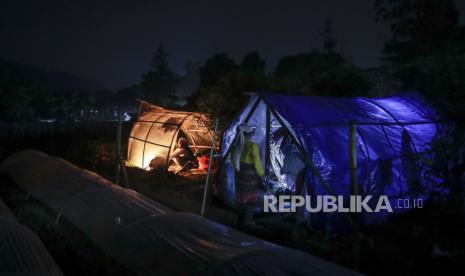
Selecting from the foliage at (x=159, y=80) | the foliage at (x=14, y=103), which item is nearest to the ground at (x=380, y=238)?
the foliage at (x=14, y=103)

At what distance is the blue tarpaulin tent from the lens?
21.9 ft

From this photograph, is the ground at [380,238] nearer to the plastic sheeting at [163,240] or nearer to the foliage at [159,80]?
the plastic sheeting at [163,240]

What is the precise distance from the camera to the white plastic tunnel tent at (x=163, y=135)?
13.0 m

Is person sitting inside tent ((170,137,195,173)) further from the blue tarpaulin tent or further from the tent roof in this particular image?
the tent roof

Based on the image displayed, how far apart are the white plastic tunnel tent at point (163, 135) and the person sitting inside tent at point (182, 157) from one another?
8.0 inches

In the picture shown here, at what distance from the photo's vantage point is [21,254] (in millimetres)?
3674

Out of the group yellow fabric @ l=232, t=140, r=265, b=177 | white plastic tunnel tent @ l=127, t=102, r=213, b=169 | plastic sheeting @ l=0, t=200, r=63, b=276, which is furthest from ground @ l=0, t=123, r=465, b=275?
white plastic tunnel tent @ l=127, t=102, r=213, b=169

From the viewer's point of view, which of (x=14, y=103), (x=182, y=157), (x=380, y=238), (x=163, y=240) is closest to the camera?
(x=163, y=240)

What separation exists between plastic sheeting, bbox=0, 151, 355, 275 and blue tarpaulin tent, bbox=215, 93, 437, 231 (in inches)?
113

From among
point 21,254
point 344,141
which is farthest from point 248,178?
point 21,254

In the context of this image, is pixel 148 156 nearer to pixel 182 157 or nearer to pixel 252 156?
pixel 182 157

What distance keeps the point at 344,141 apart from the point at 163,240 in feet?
14.9

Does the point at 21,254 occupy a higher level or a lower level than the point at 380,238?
higher

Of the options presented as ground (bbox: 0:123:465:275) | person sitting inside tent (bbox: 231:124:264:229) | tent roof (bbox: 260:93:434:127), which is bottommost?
ground (bbox: 0:123:465:275)
